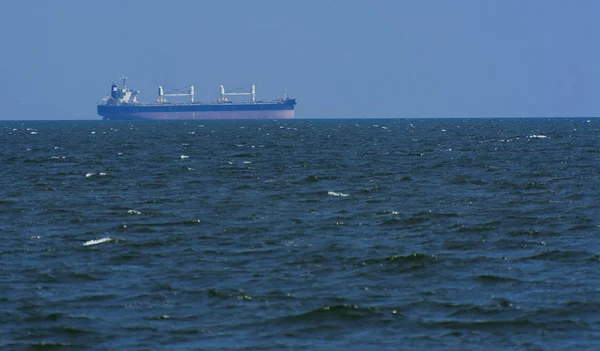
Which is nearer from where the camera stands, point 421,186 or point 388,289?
point 388,289

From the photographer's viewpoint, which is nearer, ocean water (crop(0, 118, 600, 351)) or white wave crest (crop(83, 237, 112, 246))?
ocean water (crop(0, 118, 600, 351))

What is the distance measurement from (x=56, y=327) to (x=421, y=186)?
22.8 metres

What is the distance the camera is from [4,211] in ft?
93.8

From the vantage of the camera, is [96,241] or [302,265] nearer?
[302,265]

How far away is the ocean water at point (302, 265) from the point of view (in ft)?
46.6

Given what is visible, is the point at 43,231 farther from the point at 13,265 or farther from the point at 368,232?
the point at 368,232

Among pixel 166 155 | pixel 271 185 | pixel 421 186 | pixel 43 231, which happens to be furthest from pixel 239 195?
pixel 166 155

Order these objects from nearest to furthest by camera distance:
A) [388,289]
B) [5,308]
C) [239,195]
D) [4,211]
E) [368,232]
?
[5,308] → [388,289] → [368,232] → [4,211] → [239,195]

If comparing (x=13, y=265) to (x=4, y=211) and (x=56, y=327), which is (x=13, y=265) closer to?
(x=56, y=327)

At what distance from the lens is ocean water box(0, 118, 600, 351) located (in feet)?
46.6

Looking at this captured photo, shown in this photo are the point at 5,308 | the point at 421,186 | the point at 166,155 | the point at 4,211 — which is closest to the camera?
the point at 5,308

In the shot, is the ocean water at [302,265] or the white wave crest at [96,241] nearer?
the ocean water at [302,265]

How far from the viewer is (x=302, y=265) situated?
1919 centimetres

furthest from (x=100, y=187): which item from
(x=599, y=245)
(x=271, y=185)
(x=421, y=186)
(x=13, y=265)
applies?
(x=599, y=245)
